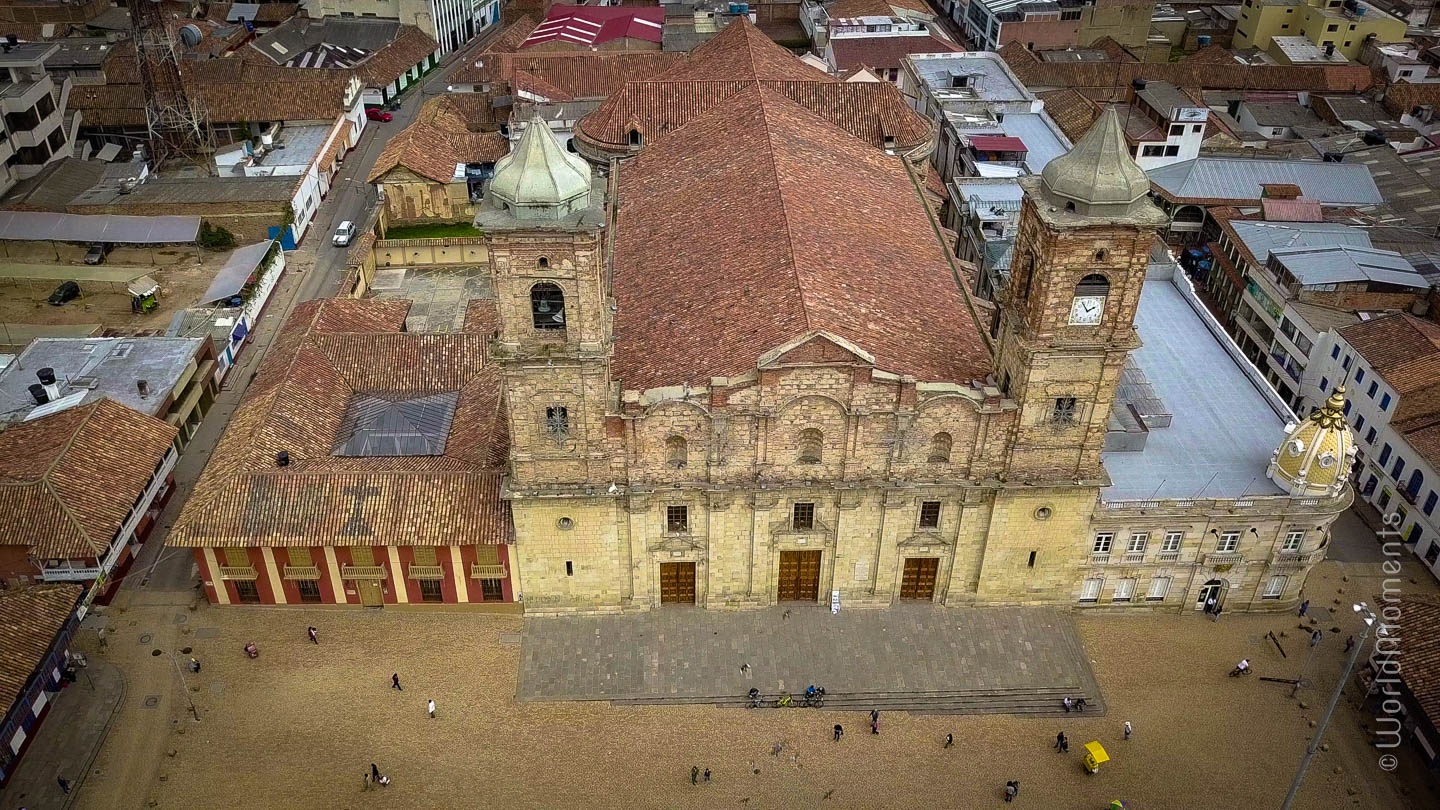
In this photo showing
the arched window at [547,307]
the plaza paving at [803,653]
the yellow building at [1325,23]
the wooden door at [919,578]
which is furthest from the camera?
the yellow building at [1325,23]

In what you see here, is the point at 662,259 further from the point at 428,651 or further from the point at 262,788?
the point at 262,788

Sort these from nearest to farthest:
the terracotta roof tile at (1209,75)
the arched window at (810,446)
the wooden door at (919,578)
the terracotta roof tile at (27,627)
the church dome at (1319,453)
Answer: the terracotta roof tile at (27,627) < the arched window at (810,446) < the church dome at (1319,453) < the wooden door at (919,578) < the terracotta roof tile at (1209,75)

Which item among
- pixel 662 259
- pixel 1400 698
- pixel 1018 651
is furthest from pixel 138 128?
pixel 1400 698

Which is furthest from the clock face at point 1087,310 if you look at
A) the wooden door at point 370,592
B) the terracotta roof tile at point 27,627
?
the terracotta roof tile at point 27,627

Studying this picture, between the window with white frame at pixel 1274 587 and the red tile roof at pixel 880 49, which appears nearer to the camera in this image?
the window with white frame at pixel 1274 587

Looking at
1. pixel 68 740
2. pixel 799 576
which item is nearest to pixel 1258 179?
pixel 799 576

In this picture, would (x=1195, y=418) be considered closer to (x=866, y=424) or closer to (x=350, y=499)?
(x=866, y=424)

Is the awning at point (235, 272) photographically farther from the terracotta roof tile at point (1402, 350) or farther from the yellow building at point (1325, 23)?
the yellow building at point (1325, 23)
